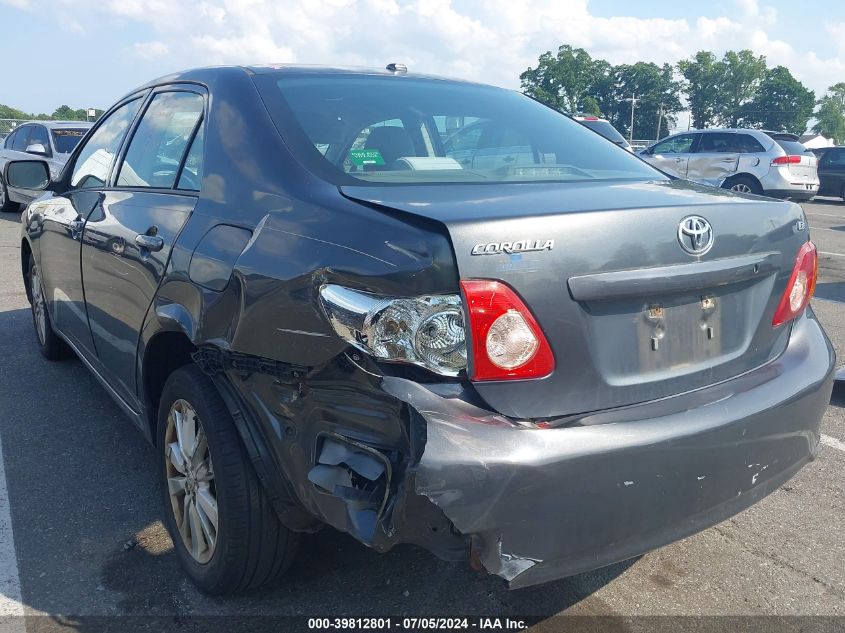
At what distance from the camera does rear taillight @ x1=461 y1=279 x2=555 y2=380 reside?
1.86 metres

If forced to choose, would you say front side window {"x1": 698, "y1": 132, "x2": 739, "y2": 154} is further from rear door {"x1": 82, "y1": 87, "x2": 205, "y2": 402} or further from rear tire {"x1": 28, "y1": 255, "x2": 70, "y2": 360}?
rear door {"x1": 82, "y1": 87, "x2": 205, "y2": 402}

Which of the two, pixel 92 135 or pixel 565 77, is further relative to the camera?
pixel 565 77

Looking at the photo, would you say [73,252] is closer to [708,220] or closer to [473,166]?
[473,166]

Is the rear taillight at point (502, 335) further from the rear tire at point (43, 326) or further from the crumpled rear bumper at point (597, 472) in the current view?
the rear tire at point (43, 326)

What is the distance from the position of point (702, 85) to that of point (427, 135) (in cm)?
12372

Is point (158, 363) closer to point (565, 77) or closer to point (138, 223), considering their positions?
point (138, 223)

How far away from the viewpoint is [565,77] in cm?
10700

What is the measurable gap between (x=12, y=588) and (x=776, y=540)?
9.03 feet

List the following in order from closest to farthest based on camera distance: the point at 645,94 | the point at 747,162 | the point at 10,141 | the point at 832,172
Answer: the point at 10,141, the point at 747,162, the point at 832,172, the point at 645,94

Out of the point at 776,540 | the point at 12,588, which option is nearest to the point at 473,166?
the point at 776,540

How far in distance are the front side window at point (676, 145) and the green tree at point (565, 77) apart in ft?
288

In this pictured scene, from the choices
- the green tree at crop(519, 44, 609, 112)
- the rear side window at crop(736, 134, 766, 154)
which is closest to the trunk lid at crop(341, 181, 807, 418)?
the rear side window at crop(736, 134, 766, 154)

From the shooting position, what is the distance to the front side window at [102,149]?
147 inches

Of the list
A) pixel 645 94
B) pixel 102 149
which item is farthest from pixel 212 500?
pixel 645 94
